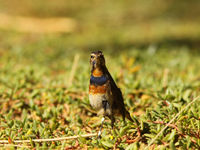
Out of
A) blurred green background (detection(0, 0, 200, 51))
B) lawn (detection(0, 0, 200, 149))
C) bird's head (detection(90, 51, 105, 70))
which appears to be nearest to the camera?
bird's head (detection(90, 51, 105, 70))

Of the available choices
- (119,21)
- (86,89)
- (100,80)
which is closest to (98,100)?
(100,80)

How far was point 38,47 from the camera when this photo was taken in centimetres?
608

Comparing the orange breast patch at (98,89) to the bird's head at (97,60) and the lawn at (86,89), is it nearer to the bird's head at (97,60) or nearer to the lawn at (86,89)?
the bird's head at (97,60)

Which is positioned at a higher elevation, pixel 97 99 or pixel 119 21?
pixel 119 21

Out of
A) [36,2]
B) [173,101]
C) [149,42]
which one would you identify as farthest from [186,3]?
[173,101]

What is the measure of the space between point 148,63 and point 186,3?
6.89 meters

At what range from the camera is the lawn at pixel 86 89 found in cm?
224

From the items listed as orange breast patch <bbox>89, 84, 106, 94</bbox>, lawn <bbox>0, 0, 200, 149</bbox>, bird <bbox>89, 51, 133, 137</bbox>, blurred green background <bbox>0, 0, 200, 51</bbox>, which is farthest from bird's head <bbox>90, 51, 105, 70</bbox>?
blurred green background <bbox>0, 0, 200, 51</bbox>

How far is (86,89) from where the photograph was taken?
3.27 m

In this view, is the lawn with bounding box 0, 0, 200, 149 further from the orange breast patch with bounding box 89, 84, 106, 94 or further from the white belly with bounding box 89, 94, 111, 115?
the orange breast patch with bounding box 89, 84, 106, 94

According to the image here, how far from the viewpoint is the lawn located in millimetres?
2238

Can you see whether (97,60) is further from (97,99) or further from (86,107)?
(86,107)

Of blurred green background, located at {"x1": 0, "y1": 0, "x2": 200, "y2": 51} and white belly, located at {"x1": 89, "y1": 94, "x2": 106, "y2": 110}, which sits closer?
white belly, located at {"x1": 89, "y1": 94, "x2": 106, "y2": 110}

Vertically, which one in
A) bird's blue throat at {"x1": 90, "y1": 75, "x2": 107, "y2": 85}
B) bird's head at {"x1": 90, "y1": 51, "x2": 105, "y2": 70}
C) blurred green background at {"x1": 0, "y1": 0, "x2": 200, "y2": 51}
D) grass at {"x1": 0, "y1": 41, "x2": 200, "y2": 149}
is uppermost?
blurred green background at {"x1": 0, "y1": 0, "x2": 200, "y2": 51}
